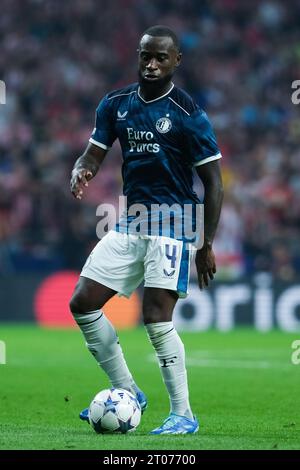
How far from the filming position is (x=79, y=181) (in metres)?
7.06

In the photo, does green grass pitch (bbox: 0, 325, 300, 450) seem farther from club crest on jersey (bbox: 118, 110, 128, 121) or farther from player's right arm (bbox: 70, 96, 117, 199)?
club crest on jersey (bbox: 118, 110, 128, 121)

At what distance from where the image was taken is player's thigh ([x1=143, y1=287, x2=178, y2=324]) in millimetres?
6914

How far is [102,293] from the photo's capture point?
23.4ft

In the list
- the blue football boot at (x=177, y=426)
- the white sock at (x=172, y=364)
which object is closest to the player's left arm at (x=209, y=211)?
the white sock at (x=172, y=364)

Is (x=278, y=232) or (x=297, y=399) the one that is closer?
(x=297, y=399)

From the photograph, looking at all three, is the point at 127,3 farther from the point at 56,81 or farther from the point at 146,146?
the point at 146,146

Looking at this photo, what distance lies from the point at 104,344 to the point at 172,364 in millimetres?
516

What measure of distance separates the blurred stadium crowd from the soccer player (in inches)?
426

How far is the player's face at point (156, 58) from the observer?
6992mm

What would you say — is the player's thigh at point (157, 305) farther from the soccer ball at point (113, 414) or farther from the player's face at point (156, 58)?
the player's face at point (156, 58)

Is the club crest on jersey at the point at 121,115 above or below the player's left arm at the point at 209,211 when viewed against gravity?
above

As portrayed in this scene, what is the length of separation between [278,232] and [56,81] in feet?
18.9

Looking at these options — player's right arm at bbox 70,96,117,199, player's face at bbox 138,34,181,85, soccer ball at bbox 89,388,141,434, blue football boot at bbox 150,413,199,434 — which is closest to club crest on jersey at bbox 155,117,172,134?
player's face at bbox 138,34,181,85
